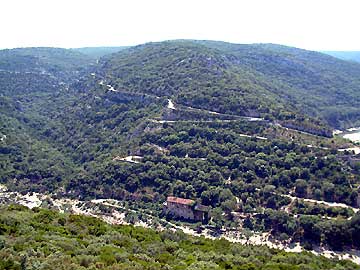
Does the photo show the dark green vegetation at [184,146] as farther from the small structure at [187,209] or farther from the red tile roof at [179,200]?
the red tile roof at [179,200]

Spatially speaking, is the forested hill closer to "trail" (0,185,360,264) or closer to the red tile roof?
the red tile roof

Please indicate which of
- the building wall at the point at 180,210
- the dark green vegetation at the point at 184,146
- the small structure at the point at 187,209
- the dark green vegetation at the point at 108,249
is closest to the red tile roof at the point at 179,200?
the small structure at the point at 187,209

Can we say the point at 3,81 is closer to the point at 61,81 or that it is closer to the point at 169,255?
the point at 61,81

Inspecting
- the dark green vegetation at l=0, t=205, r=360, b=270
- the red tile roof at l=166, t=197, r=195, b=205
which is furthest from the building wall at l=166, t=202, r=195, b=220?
the dark green vegetation at l=0, t=205, r=360, b=270

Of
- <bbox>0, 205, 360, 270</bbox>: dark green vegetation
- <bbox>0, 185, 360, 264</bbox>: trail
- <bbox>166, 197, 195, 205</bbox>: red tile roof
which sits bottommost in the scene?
<bbox>0, 185, 360, 264</bbox>: trail

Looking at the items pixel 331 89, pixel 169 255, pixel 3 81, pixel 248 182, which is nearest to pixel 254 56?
pixel 331 89

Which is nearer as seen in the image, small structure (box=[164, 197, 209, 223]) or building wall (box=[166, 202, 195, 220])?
small structure (box=[164, 197, 209, 223])
